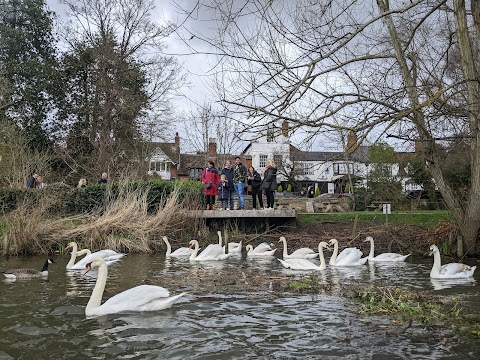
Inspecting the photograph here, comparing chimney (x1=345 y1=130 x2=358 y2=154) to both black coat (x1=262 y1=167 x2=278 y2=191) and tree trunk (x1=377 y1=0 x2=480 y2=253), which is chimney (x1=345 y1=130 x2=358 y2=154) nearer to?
tree trunk (x1=377 y1=0 x2=480 y2=253)

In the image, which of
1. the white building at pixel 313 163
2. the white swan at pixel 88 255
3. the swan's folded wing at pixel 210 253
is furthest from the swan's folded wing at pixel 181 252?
the white building at pixel 313 163

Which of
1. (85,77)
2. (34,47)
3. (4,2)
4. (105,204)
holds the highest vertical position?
(4,2)

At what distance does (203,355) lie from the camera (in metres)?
5.86

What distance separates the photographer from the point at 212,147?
41.8 meters

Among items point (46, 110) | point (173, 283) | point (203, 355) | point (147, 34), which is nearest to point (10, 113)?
point (46, 110)

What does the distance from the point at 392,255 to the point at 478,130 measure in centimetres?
483

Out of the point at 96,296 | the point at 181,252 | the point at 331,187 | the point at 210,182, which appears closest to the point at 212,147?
the point at 210,182

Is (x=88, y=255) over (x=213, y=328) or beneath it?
over

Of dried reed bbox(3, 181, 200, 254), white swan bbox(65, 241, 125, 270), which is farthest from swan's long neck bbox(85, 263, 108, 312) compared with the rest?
→ dried reed bbox(3, 181, 200, 254)

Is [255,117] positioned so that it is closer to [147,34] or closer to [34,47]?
[147,34]

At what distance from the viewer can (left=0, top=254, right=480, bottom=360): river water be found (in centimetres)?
592

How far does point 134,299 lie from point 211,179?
12.8m

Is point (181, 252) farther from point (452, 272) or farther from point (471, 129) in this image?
point (471, 129)

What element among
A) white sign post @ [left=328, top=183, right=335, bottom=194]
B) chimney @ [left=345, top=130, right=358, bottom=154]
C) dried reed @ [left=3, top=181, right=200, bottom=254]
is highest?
white sign post @ [left=328, top=183, right=335, bottom=194]
